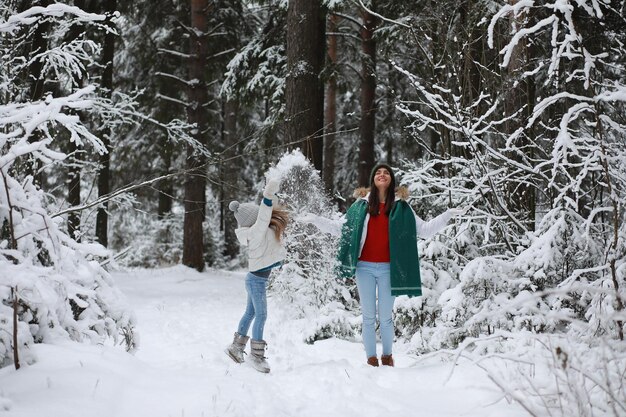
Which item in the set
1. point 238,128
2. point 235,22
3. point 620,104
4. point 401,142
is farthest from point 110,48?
point 620,104

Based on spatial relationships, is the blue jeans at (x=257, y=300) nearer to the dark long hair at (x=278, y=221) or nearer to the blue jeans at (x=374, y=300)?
the dark long hair at (x=278, y=221)

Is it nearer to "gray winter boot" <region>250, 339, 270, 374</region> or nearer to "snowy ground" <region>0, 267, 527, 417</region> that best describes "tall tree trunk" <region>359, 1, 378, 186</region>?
"snowy ground" <region>0, 267, 527, 417</region>

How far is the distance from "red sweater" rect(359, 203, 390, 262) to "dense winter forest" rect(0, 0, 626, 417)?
1.34 ft

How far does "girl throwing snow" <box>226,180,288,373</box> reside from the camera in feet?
15.9

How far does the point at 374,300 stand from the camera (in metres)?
4.58

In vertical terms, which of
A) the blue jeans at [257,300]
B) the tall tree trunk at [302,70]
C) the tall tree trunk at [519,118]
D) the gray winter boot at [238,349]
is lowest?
the gray winter boot at [238,349]

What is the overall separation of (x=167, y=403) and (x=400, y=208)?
2464 mm

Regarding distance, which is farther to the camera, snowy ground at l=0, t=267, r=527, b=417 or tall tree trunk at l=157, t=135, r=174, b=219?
tall tree trunk at l=157, t=135, r=174, b=219

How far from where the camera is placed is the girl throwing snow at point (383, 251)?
4.46 m

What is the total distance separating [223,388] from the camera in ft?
11.7

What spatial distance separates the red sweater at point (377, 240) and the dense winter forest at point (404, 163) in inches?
16.1

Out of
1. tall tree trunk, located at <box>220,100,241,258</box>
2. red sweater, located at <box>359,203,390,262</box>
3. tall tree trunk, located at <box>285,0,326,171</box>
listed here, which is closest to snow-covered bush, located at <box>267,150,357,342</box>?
tall tree trunk, located at <box>285,0,326,171</box>

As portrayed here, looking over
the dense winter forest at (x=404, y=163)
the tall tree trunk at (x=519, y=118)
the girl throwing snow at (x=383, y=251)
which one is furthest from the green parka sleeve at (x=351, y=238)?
the tall tree trunk at (x=519, y=118)

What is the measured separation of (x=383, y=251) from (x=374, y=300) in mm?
437
